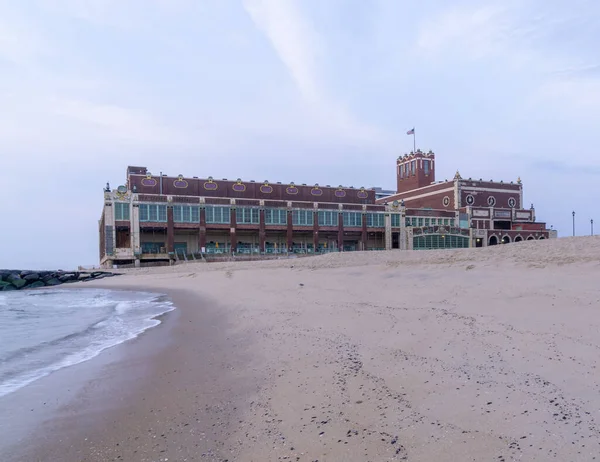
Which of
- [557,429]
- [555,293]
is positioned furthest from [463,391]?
[555,293]

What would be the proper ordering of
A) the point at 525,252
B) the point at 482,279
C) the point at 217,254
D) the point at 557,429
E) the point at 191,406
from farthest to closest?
the point at 217,254, the point at 525,252, the point at 482,279, the point at 191,406, the point at 557,429

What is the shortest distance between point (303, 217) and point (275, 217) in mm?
4660

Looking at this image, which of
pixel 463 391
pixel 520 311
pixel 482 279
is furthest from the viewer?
pixel 482 279

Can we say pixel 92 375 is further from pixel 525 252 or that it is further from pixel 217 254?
pixel 217 254

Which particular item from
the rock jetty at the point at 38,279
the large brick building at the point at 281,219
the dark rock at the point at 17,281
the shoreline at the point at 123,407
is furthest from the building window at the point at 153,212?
the shoreline at the point at 123,407

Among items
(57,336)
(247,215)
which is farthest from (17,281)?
(57,336)

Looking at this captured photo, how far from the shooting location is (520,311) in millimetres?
7418

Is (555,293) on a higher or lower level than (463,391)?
higher

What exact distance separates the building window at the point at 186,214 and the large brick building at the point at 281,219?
5.4 inches

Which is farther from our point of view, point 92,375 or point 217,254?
point 217,254

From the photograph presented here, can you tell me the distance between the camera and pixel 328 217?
210ft

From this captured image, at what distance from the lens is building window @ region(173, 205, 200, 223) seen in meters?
55.2

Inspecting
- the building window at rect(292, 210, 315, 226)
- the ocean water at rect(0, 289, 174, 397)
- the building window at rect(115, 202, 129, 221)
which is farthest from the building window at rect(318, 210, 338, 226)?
the ocean water at rect(0, 289, 174, 397)

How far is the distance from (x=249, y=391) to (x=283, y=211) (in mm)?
56437
